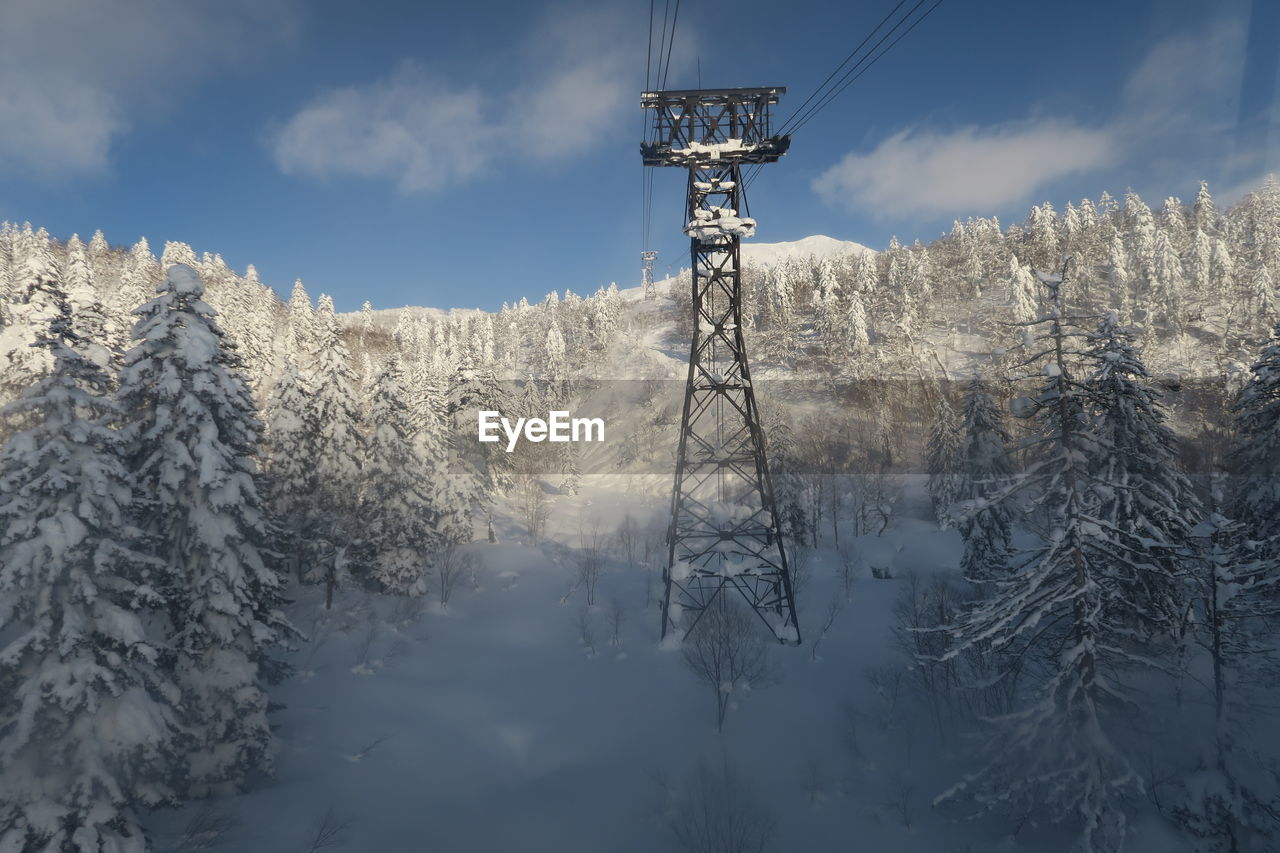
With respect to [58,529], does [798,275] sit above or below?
above

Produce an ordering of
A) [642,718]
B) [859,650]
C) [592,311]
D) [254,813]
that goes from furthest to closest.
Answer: [592,311], [859,650], [642,718], [254,813]

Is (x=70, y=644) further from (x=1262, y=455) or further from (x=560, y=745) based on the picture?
(x=1262, y=455)

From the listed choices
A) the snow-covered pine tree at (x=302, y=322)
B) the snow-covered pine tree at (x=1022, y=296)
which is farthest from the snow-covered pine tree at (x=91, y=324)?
the snow-covered pine tree at (x=1022, y=296)

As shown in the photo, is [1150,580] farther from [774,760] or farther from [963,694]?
[774,760]

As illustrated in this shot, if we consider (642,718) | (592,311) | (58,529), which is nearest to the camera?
(58,529)

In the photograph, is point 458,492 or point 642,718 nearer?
point 642,718

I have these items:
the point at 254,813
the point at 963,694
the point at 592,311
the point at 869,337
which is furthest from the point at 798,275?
the point at 254,813

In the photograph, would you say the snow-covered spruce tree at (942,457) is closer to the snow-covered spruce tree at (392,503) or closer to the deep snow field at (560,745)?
the deep snow field at (560,745)
